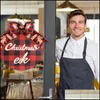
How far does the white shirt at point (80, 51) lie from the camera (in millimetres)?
2393

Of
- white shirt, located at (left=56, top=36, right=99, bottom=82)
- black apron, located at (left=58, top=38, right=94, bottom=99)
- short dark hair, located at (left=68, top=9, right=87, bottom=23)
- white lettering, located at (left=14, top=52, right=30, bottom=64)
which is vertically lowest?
black apron, located at (left=58, top=38, right=94, bottom=99)

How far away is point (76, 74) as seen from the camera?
2.40 meters

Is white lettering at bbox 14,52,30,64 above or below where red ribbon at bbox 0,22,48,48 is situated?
below

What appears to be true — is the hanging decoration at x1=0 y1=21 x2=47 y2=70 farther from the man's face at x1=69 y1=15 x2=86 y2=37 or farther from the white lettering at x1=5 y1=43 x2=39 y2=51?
the man's face at x1=69 y1=15 x2=86 y2=37

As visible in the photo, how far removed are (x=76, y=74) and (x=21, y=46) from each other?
56cm

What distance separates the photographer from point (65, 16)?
96.5 inches

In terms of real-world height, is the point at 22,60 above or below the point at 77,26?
below

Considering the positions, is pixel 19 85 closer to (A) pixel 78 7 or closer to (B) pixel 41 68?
(B) pixel 41 68

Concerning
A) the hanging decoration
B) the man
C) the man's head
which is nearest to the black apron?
the man

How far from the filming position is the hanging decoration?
7.97ft

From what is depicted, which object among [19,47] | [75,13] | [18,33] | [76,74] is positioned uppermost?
[75,13]

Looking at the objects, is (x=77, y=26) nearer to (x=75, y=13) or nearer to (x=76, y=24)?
(x=76, y=24)

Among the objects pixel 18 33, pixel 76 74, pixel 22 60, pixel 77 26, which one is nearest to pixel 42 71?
pixel 22 60

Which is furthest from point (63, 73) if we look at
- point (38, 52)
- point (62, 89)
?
point (38, 52)
